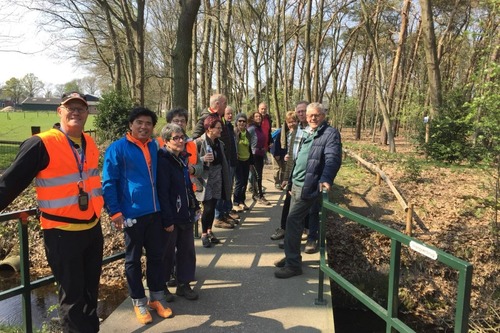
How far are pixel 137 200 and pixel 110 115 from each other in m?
13.3

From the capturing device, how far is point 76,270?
2.73m

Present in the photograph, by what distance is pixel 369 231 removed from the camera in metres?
7.62

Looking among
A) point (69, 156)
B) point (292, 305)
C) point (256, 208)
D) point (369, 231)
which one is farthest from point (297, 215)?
point (369, 231)

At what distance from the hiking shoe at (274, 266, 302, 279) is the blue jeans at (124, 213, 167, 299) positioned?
1460mm

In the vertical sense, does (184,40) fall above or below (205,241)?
above

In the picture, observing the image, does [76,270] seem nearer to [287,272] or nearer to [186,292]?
[186,292]

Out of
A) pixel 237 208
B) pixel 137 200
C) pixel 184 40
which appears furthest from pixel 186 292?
pixel 184 40

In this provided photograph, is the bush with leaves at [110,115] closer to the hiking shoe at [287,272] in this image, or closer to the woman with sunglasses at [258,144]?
the woman with sunglasses at [258,144]

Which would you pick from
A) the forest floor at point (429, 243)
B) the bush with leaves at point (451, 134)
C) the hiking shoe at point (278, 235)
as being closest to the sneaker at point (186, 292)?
the hiking shoe at point (278, 235)

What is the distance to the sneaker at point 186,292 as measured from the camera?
3818mm

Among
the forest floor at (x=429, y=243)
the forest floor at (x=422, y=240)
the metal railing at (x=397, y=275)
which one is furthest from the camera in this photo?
the forest floor at (x=429, y=243)

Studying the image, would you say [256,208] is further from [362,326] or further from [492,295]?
[492,295]

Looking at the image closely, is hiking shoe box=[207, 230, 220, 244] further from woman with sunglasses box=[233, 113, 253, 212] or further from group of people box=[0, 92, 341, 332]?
woman with sunglasses box=[233, 113, 253, 212]

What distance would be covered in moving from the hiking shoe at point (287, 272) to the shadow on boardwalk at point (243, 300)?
56 millimetres
